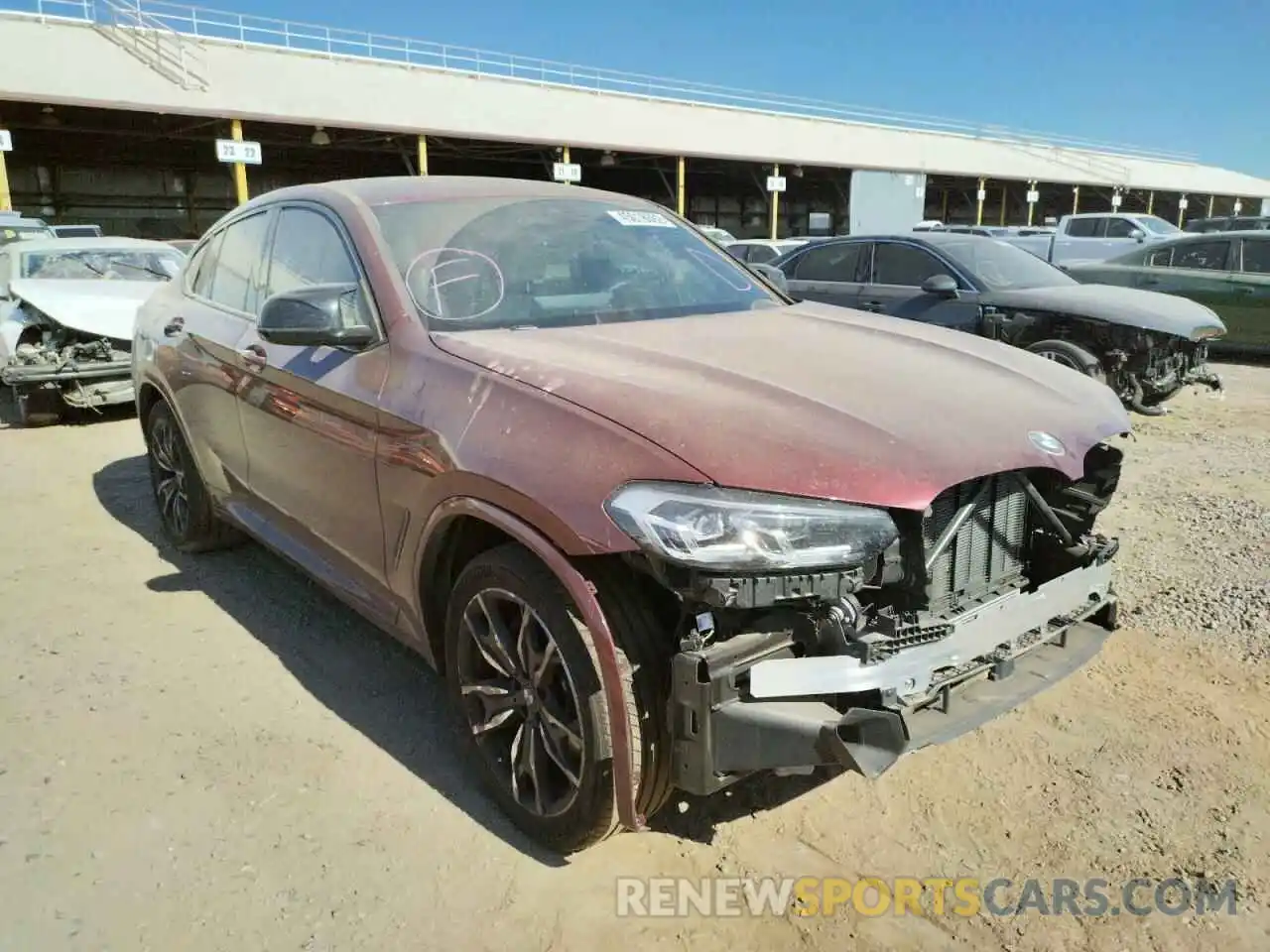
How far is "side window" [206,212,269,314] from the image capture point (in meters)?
3.91

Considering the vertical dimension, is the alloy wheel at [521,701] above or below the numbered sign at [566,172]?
below

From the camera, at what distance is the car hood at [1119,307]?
7.49 metres

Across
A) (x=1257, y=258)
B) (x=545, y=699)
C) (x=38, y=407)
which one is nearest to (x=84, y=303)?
(x=38, y=407)

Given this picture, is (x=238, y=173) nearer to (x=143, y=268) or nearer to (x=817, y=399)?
(x=143, y=268)

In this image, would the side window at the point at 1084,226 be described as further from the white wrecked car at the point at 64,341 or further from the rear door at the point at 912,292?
the white wrecked car at the point at 64,341

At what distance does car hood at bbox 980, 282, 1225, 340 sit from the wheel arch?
658 centimetres

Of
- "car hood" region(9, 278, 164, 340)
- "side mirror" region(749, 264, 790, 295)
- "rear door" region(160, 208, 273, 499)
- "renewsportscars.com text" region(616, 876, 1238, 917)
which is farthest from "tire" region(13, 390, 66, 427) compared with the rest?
"renewsportscars.com text" region(616, 876, 1238, 917)

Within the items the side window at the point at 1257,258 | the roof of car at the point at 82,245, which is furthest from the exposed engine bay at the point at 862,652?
the side window at the point at 1257,258

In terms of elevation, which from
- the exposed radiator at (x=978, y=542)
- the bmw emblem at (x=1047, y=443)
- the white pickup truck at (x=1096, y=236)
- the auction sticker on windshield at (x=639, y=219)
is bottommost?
the exposed radiator at (x=978, y=542)

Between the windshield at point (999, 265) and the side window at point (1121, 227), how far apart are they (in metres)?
11.0

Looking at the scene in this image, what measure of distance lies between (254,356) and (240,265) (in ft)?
2.46

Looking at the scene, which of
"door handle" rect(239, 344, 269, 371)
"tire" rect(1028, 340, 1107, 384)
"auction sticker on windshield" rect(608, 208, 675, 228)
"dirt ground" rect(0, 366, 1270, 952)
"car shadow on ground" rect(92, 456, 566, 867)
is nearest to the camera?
"dirt ground" rect(0, 366, 1270, 952)

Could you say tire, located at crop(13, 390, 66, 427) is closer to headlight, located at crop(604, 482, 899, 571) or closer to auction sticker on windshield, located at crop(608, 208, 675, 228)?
auction sticker on windshield, located at crop(608, 208, 675, 228)

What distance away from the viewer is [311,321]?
2787 millimetres
